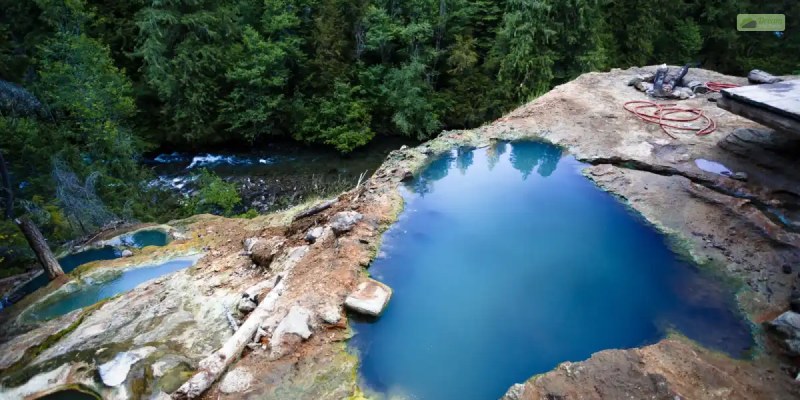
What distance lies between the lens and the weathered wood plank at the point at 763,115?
6383 millimetres

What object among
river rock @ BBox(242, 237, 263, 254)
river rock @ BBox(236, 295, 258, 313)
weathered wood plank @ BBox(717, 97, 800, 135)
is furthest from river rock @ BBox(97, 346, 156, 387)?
weathered wood plank @ BBox(717, 97, 800, 135)

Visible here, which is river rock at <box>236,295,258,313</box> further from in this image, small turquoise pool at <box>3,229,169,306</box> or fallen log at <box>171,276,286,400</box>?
small turquoise pool at <box>3,229,169,306</box>

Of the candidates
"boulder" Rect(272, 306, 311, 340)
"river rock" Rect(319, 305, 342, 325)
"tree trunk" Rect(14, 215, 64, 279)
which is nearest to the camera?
"boulder" Rect(272, 306, 311, 340)

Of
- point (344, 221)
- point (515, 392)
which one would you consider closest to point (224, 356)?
point (344, 221)

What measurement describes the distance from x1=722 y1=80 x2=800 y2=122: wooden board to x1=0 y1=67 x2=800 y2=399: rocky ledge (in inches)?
35.4

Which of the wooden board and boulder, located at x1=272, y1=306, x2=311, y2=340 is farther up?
the wooden board

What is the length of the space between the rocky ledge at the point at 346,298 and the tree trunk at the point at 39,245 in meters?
0.94

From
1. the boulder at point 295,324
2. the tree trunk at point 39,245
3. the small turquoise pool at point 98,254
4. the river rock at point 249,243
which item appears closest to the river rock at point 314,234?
the river rock at point 249,243

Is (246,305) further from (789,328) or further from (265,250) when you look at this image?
(789,328)

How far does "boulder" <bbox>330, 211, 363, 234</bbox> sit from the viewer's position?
21.1 ft

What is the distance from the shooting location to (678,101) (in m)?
10.0

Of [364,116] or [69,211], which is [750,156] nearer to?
[364,116]

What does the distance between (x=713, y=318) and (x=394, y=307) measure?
11.9 feet

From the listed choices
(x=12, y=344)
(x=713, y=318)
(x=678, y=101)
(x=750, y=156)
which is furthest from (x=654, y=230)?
(x=12, y=344)
